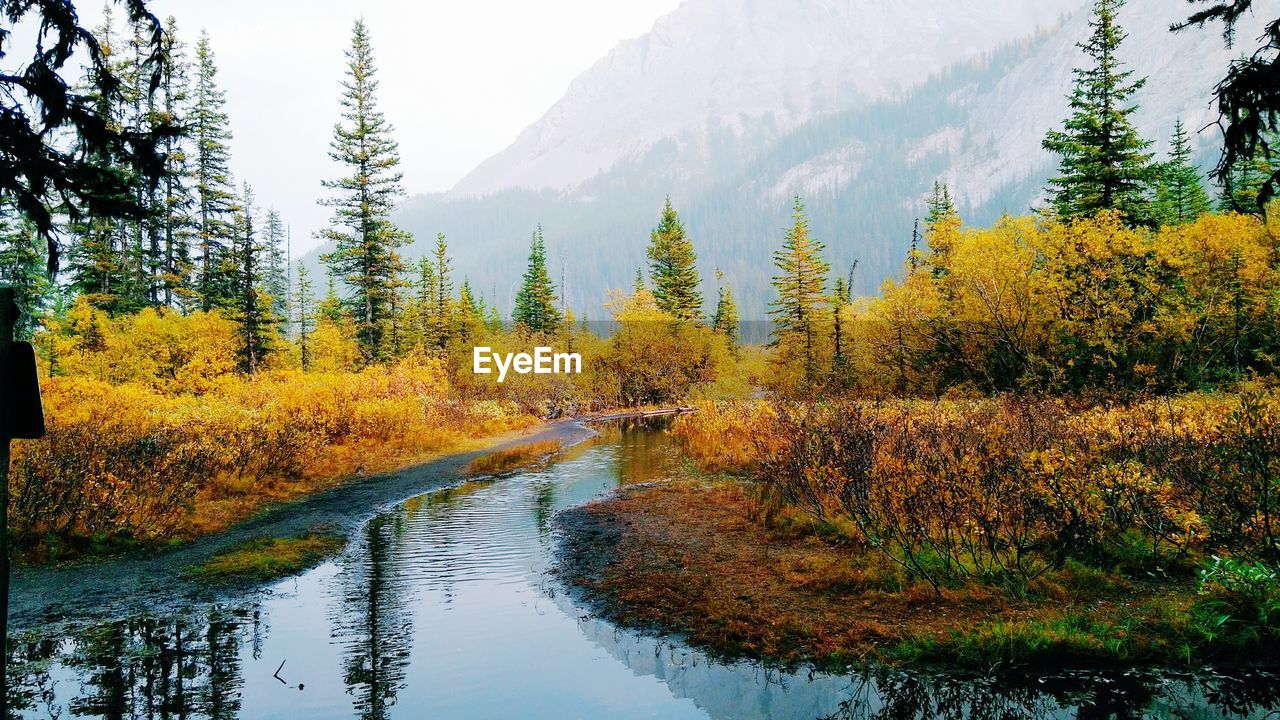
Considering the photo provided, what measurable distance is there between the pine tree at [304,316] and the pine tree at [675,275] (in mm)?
30168

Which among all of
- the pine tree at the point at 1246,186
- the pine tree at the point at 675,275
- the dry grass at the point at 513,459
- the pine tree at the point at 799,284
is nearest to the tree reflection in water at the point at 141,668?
the pine tree at the point at 1246,186

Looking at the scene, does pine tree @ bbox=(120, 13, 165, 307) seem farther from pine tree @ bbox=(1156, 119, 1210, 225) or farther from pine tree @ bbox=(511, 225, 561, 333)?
pine tree @ bbox=(1156, 119, 1210, 225)

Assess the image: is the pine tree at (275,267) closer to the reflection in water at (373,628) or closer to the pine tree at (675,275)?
the pine tree at (675,275)

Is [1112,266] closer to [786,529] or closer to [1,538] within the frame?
[786,529]

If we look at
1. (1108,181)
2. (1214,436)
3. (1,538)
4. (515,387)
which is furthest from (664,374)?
(1,538)

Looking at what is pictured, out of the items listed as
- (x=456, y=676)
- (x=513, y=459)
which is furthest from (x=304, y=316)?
(x=456, y=676)

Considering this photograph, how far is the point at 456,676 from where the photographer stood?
7.17 metres

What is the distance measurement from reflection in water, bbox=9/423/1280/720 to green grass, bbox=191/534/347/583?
76cm

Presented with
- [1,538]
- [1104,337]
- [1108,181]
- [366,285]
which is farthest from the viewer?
[366,285]

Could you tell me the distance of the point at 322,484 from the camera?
18.6 m

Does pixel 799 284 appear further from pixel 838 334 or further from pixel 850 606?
pixel 850 606

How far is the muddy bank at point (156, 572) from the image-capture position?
28.8ft

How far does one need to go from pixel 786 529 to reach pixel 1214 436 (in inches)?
264

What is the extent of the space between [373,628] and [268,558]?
402 centimetres
